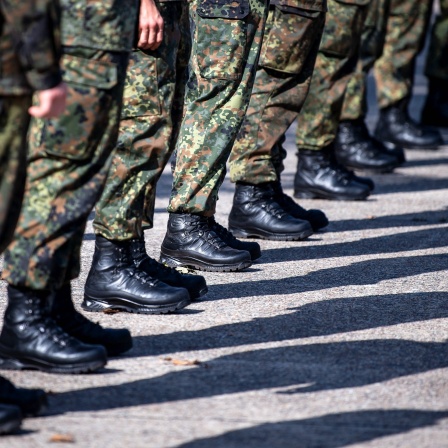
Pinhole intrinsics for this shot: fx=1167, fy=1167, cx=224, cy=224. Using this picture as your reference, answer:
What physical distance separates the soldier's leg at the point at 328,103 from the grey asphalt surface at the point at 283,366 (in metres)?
1.09

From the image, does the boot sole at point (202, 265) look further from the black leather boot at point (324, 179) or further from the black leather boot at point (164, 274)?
the black leather boot at point (324, 179)

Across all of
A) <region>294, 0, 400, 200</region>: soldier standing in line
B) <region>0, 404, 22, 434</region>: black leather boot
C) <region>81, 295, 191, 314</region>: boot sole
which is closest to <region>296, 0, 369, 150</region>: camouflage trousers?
<region>294, 0, 400, 200</region>: soldier standing in line

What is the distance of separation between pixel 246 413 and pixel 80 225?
72 cm

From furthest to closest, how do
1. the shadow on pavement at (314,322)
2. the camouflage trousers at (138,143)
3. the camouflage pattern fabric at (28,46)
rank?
the camouflage trousers at (138,143)
the shadow on pavement at (314,322)
the camouflage pattern fabric at (28,46)

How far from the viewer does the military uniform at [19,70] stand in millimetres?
2820

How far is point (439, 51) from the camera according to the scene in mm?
9656

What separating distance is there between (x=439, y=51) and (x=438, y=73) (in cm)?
18

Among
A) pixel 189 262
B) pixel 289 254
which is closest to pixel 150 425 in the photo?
pixel 189 262

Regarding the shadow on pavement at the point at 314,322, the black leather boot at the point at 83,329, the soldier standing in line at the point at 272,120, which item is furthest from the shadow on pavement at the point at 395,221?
the black leather boot at the point at 83,329

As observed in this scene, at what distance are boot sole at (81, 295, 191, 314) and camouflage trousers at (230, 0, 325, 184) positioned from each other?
157 cm

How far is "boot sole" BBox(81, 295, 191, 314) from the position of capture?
418 centimetres

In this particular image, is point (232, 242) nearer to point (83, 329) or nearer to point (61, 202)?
point (83, 329)

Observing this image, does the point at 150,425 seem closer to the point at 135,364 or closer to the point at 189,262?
the point at 135,364

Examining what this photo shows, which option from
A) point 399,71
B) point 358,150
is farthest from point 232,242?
point 399,71
